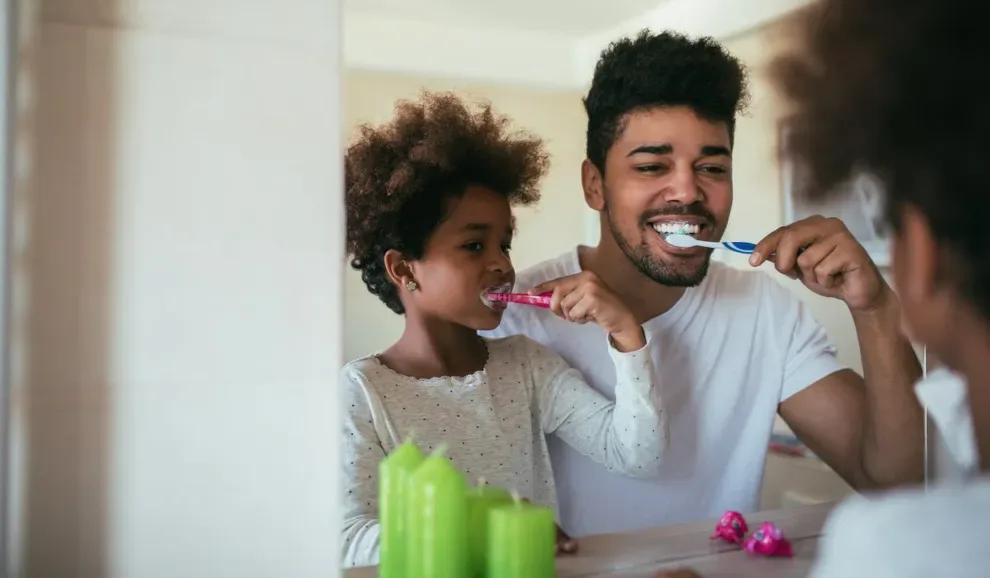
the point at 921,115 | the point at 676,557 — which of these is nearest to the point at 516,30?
the point at 921,115

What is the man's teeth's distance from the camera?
99 centimetres

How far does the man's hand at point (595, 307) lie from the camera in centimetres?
94

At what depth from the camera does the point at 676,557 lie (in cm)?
94

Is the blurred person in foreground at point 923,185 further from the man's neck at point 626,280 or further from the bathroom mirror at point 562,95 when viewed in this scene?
the man's neck at point 626,280

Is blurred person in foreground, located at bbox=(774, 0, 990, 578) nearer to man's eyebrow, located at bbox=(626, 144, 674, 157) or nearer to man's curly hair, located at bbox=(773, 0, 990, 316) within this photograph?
man's curly hair, located at bbox=(773, 0, 990, 316)

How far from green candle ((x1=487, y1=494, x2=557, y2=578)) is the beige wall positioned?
21 centimetres

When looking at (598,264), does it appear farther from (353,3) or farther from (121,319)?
(121,319)

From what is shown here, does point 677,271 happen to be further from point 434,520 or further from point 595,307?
point 434,520

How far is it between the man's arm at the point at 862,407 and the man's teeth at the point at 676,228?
0.23m

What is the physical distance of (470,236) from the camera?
889mm

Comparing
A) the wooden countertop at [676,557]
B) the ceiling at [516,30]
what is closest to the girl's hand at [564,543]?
the wooden countertop at [676,557]

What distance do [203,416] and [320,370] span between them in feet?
0.36

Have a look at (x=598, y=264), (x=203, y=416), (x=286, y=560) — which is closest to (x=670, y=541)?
(x=598, y=264)

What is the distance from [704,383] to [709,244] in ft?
0.55
